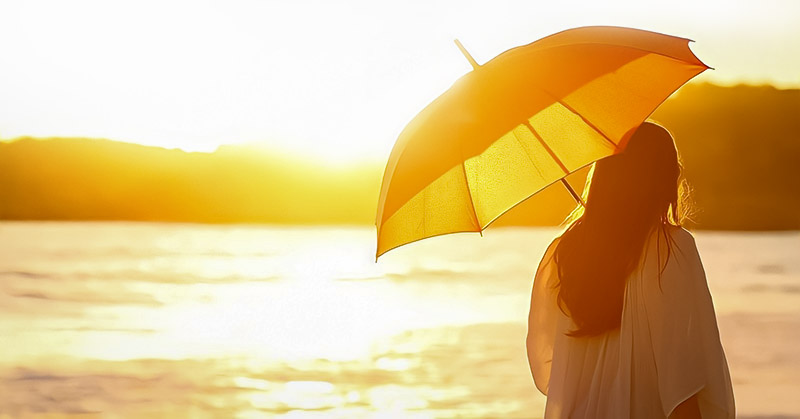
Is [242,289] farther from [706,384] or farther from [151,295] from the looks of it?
[706,384]

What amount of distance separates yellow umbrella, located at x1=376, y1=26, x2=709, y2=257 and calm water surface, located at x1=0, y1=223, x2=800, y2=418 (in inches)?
205

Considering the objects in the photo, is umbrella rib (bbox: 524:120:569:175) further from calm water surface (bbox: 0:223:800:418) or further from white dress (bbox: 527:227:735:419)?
calm water surface (bbox: 0:223:800:418)

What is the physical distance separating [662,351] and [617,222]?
0.36 m

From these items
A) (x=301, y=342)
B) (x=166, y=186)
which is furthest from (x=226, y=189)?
(x=301, y=342)

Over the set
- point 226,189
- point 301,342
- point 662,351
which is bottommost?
point 662,351

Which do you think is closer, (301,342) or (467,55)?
(467,55)

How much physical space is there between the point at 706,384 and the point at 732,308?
13329 millimetres

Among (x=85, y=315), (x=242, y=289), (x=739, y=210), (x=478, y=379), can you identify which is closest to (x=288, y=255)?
(x=242, y=289)

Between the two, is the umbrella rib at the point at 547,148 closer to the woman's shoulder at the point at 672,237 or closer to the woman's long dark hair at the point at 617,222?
the woman's long dark hair at the point at 617,222

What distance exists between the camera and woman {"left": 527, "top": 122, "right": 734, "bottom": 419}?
322cm

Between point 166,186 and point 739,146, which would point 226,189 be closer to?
point 166,186

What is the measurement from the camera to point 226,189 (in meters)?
111

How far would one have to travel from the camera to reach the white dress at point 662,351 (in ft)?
10.5

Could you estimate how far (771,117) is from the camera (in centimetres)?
13238
